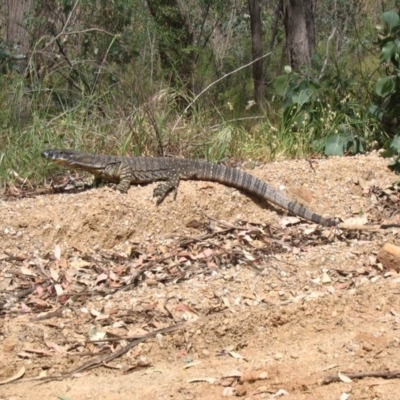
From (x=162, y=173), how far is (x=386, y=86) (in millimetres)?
3055

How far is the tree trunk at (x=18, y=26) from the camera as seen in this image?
10.7 metres

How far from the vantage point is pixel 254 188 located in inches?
314

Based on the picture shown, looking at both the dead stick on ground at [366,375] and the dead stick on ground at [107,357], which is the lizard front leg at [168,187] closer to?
the dead stick on ground at [107,357]

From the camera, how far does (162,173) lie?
26.5ft

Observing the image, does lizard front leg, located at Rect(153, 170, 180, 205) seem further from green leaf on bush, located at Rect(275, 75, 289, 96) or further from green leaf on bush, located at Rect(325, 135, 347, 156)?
green leaf on bush, located at Rect(275, 75, 289, 96)

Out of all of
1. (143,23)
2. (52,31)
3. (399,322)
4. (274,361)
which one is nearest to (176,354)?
(274,361)

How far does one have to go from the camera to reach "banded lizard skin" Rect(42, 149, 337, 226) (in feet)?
25.7

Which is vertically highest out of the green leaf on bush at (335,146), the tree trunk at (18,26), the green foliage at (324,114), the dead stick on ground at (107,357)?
the tree trunk at (18,26)

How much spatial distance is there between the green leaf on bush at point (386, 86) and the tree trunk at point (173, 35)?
3353mm

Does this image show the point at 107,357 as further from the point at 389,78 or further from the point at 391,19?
the point at 391,19

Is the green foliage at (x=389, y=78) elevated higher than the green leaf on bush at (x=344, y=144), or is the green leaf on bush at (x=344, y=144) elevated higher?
the green foliage at (x=389, y=78)

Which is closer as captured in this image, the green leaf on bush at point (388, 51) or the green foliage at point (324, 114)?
the green leaf on bush at point (388, 51)

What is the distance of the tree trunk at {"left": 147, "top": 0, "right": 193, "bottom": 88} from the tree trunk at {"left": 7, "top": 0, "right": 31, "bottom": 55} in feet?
6.61

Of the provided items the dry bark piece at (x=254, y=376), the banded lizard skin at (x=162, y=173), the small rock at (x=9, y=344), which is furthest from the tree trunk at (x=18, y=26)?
the dry bark piece at (x=254, y=376)
